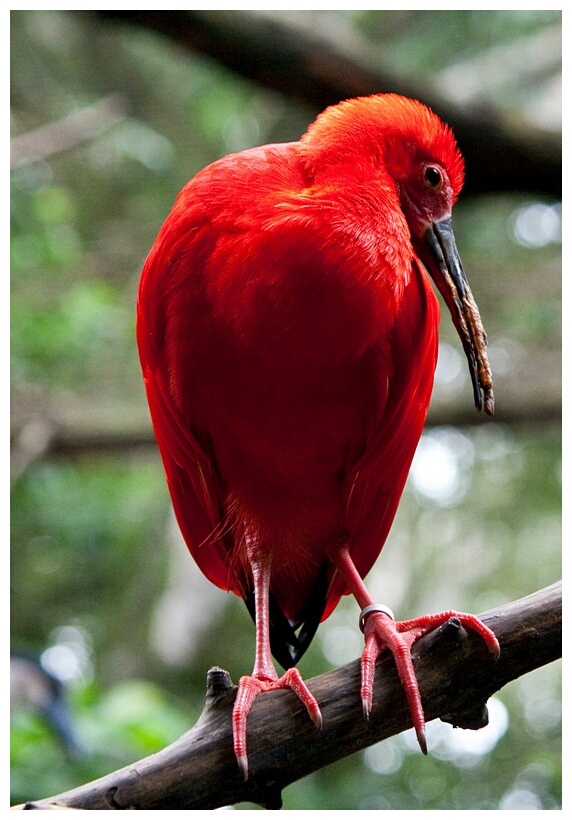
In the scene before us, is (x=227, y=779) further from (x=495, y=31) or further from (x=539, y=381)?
(x=495, y=31)

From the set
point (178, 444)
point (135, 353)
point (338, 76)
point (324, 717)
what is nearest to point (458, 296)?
point (178, 444)

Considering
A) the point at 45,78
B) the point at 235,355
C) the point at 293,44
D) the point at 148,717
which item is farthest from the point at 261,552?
the point at 45,78

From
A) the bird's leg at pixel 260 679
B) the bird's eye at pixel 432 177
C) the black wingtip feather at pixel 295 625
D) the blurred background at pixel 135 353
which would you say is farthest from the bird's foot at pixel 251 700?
the blurred background at pixel 135 353

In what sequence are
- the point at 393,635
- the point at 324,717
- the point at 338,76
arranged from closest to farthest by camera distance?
1. the point at 324,717
2. the point at 393,635
3. the point at 338,76

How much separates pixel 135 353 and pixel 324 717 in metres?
2.72

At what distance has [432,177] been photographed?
1.47 meters

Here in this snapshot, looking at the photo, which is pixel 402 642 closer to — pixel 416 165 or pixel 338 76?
pixel 416 165

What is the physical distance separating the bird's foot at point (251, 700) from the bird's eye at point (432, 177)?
32.0 inches

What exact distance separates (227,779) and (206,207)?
86 cm

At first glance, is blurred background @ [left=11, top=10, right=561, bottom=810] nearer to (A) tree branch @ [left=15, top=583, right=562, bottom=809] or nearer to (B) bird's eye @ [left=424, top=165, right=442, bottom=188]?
(A) tree branch @ [left=15, top=583, right=562, bottom=809]

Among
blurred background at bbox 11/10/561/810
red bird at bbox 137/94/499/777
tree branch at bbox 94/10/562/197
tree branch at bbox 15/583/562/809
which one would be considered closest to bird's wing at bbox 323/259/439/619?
red bird at bbox 137/94/499/777

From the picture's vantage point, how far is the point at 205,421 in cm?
148

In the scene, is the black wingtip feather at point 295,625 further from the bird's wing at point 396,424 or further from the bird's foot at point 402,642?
the bird's foot at point 402,642

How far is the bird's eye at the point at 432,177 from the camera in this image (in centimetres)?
147
